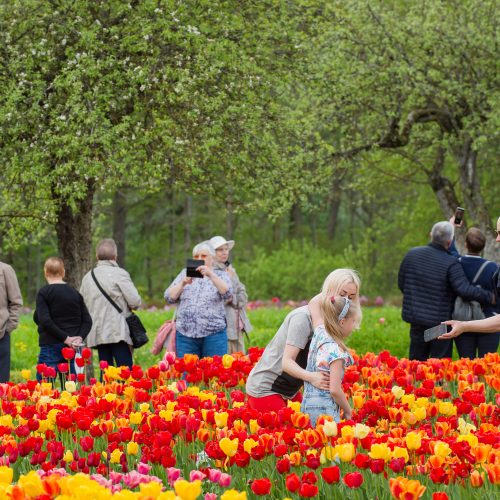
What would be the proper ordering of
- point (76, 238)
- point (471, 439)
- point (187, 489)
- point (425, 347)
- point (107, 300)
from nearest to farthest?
point (187, 489) < point (471, 439) < point (107, 300) < point (425, 347) < point (76, 238)

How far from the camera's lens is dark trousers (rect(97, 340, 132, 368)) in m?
10.6

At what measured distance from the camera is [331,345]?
19.8ft

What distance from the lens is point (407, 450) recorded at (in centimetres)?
505

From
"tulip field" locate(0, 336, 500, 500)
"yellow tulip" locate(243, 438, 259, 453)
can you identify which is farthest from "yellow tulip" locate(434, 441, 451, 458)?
"yellow tulip" locate(243, 438, 259, 453)

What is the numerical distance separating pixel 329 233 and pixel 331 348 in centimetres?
→ 4006

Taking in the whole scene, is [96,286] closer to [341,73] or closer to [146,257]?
[341,73]

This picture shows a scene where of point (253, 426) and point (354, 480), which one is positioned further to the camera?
point (253, 426)

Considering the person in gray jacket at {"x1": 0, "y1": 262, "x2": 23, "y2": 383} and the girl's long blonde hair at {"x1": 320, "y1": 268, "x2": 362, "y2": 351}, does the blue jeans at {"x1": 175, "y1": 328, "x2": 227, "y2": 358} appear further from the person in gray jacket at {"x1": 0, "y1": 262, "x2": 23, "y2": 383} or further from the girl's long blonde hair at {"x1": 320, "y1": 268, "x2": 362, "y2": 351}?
the girl's long blonde hair at {"x1": 320, "y1": 268, "x2": 362, "y2": 351}

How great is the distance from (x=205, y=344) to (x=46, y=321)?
168cm

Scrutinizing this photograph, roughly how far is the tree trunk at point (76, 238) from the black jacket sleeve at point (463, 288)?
5.31 meters

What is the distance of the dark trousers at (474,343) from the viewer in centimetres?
1034

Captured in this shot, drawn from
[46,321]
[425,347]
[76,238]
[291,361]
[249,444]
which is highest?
[76,238]

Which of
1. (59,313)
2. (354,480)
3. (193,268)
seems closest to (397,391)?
(354,480)

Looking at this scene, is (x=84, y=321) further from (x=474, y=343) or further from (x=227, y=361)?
(x=474, y=343)
